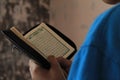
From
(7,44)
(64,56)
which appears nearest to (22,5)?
(7,44)

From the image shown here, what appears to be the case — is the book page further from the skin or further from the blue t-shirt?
the blue t-shirt

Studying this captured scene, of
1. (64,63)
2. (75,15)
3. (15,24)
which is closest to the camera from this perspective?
(64,63)

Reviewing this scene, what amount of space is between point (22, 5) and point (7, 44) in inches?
9.7

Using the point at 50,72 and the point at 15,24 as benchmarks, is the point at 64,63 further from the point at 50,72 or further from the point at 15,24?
the point at 15,24

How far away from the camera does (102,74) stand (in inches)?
14.6

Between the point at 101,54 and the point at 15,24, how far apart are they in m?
1.23

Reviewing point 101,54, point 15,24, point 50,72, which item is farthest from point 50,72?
point 15,24

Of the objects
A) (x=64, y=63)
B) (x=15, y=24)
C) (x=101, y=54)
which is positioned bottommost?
→ (x=15, y=24)

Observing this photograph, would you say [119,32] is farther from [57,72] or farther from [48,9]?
[48,9]

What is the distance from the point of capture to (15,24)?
1.55 m

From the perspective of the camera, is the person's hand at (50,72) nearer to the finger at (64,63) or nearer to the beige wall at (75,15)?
the finger at (64,63)

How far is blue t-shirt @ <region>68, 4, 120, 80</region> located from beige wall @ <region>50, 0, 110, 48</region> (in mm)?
1203

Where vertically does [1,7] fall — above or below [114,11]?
below

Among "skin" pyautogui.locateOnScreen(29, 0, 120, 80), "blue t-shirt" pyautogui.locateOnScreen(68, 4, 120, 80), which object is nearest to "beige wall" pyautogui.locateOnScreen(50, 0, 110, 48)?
"skin" pyautogui.locateOnScreen(29, 0, 120, 80)
